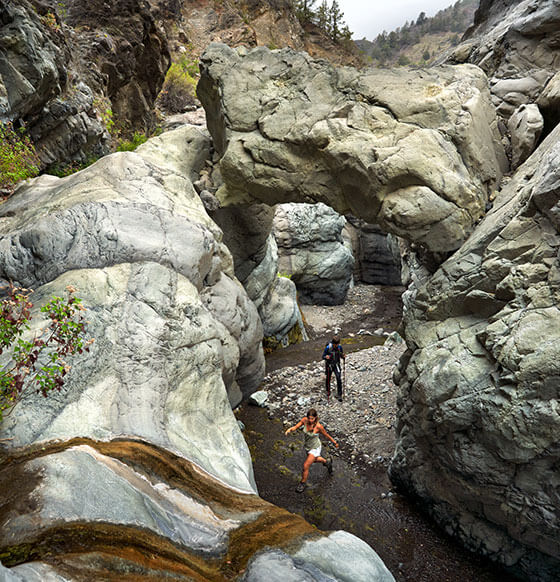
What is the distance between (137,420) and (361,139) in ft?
21.4

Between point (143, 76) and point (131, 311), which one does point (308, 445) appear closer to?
point (131, 311)

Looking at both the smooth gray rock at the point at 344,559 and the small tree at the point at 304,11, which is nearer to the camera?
the smooth gray rock at the point at 344,559

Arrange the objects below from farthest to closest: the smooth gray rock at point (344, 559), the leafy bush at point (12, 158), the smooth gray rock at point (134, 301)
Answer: the leafy bush at point (12, 158), the smooth gray rock at point (134, 301), the smooth gray rock at point (344, 559)

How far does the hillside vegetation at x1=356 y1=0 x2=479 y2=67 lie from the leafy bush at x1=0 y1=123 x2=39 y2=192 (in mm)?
55066

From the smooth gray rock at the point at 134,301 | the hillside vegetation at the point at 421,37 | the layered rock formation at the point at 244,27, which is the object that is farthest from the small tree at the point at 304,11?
the smooth gray rock at the point at 134,301

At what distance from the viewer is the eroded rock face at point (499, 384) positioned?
17.6 ft

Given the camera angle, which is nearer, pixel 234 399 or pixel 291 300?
pixel 234 399

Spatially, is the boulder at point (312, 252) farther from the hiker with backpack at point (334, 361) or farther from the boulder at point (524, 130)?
the boulder at point (524, 130)

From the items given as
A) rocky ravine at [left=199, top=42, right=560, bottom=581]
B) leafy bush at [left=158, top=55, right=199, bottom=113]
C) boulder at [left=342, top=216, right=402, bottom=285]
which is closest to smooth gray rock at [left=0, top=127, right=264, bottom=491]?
rocky ravine at [left=199, top=42, right=560, bottom=581]

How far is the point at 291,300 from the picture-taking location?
712 inches

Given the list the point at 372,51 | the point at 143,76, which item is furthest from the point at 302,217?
the point at 372,51

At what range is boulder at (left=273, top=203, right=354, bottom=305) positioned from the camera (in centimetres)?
2391

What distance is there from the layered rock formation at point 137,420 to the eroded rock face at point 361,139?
6.25ft

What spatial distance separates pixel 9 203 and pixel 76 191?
65.9 inches
